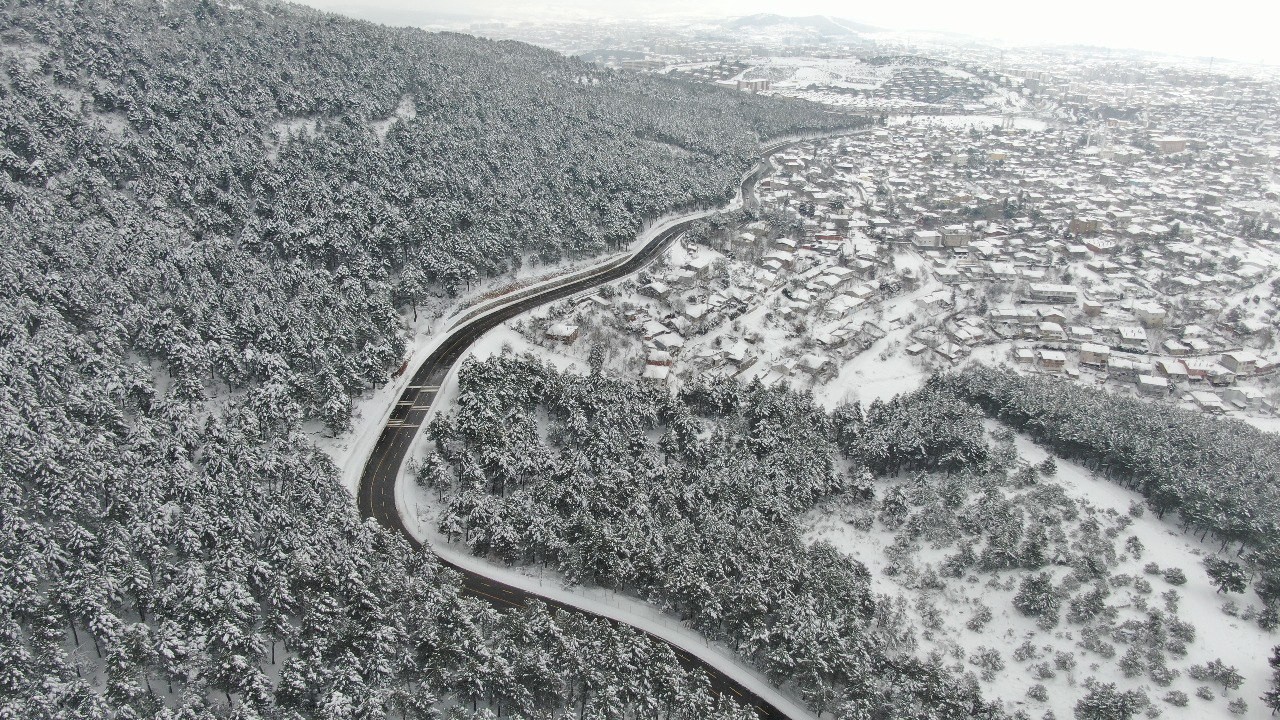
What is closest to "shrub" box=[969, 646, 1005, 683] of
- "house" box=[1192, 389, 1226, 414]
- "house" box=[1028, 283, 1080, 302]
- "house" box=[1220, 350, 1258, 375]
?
"house" box=[1192, 389, 1226, 414]

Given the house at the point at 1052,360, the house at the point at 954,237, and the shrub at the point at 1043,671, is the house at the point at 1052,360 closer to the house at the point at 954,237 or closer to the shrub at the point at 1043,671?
the house at the point at 954,237

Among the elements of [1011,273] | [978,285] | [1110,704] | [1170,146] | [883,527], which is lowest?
[883,527]

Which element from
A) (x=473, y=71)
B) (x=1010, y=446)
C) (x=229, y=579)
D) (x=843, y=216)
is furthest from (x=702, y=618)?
(x=473, y=71)

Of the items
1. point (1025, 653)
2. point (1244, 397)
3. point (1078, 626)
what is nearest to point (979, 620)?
point (1025, 653)

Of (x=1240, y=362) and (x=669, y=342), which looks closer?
(x=1240, y=362)

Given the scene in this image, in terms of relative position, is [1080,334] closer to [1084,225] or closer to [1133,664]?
[1084,225]

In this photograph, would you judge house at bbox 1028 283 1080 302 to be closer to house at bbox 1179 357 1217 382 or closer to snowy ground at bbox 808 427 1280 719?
house at bbox 1179 357 1217 382

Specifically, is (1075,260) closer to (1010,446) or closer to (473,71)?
(1010,446)
